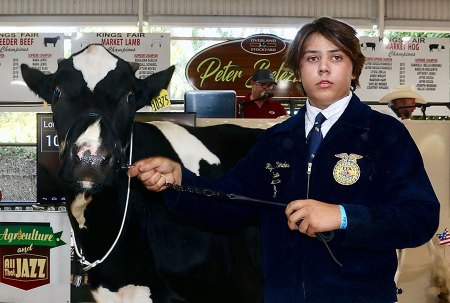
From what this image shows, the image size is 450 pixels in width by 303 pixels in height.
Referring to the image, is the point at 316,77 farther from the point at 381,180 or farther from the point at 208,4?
the point at 208,4

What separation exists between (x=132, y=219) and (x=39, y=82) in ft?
2.69

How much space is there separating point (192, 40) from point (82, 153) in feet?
25.1

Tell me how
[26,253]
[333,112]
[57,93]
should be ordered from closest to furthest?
[333,112] < [57,93] < [26,253]

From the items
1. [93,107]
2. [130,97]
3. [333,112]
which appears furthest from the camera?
[130,97]

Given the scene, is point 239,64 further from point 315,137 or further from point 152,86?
point 315,137

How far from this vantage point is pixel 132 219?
307 cm

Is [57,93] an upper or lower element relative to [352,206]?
upper

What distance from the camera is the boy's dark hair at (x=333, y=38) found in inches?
71.9

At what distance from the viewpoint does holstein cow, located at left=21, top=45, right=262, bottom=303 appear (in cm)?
274

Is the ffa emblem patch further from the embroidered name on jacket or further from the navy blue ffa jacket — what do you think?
the embroidered name on jacket

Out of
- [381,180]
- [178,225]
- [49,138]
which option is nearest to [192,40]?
[49,138]

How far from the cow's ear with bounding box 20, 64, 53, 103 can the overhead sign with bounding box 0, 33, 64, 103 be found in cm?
611

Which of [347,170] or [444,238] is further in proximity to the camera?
[444,238]

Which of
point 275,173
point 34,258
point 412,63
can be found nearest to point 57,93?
point 275,173
